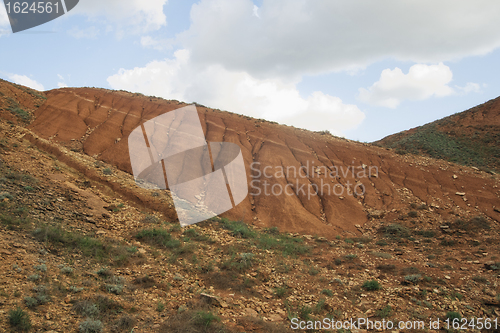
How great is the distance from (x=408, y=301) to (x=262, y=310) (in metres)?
4.39

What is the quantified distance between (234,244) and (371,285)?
513 cm

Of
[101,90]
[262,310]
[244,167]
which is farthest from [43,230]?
[101,90]

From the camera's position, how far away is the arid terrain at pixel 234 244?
20.7ft

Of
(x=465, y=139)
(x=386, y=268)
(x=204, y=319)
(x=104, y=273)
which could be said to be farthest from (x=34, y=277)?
(x=465, y=139)

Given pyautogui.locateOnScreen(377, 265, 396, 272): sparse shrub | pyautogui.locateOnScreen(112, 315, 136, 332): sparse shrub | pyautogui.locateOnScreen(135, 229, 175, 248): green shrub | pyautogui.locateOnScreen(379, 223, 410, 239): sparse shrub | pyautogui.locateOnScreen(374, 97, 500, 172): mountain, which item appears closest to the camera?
pyautogui.locateOnScreen(112, 315, 136, 332): sparse shrub

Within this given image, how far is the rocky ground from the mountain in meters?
23.0

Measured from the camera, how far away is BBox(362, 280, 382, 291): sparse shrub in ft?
28.3

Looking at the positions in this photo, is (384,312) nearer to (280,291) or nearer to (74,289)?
(280,291)

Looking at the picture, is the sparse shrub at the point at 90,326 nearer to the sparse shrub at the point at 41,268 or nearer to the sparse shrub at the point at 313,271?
the sparse shrub at the point at 41,268

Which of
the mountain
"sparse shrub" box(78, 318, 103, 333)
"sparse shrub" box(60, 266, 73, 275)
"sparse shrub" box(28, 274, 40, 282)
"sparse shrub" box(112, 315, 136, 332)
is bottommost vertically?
"sparse shrub" box(112, 315, 136, 332)

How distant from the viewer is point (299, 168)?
21.6m

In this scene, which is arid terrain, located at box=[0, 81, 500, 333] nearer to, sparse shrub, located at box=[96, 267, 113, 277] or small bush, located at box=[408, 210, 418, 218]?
sparse shrub, located at box=[96, 267, 113, 277]

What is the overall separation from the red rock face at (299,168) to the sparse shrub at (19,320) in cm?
1181

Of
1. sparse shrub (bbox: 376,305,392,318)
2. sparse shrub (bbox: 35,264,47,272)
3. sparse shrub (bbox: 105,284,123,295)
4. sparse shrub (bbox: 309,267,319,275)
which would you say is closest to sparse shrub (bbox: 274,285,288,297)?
sparse shrub (bbox: 309,267,319,275)
